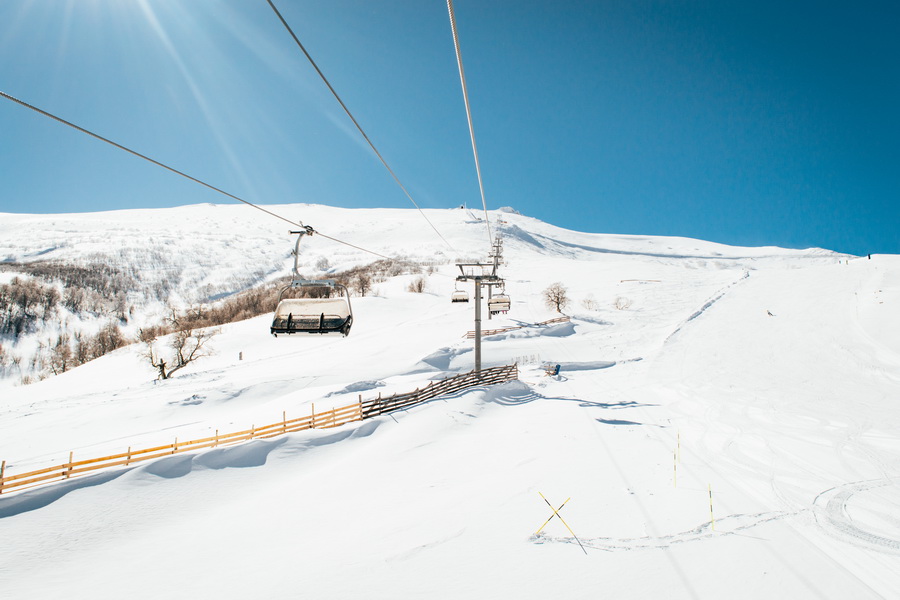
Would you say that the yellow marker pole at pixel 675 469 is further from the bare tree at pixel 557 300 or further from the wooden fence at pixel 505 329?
the bare tree at pixel 557 300

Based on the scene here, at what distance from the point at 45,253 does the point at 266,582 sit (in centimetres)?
15388

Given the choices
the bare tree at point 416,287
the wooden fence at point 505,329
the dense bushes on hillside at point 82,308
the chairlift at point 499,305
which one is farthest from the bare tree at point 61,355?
the chairlift at point 499,305

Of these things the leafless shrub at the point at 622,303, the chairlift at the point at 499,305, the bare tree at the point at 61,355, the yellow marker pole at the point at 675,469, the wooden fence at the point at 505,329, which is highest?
the chairlift at the point at 499,305

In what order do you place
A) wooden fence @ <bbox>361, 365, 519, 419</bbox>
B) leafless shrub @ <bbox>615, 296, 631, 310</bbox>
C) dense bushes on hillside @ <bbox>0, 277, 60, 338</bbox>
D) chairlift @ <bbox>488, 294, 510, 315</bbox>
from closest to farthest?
wooden fence @ <bbox>361, 365, 519, 419</bbox> → chairlift @ <bbox>488, 294, 510, 315</bbox> → leafless shrub @ <bbox>615, 296, 631, 310</bbox> → dense bushes on hillside @ <bbox>0, 277, 60, 338</bbox>

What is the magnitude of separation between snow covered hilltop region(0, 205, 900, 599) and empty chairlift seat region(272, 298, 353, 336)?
4849 mm

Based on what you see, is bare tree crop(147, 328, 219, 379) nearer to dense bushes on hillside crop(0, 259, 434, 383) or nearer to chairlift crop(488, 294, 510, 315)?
dense bushes on hillside crop(0, 259, 434, 383)

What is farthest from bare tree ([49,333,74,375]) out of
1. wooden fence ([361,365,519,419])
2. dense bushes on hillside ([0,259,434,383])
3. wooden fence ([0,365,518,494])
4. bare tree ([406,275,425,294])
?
wooden fence ([361,365,519,419])

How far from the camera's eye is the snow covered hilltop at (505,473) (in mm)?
7375

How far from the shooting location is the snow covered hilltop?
7.38 m

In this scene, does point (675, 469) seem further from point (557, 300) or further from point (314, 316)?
point (557, 300)

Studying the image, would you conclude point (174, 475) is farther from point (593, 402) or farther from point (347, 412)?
point (593, 402)

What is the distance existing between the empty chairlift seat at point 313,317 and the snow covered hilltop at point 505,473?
4.85 meters

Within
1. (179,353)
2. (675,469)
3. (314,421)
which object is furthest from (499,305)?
(179,353)

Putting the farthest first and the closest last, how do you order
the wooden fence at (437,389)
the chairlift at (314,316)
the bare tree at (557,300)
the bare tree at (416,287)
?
1. the bare tree at (416,287)
2. the bare tree at (557,300)
3. the wooden fence at (437,389)
4. the chairlift at (314,316)
